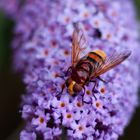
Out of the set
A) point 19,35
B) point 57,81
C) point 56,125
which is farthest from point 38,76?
point 19,35

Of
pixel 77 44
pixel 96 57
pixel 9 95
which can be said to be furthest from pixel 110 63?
pixel 9 95

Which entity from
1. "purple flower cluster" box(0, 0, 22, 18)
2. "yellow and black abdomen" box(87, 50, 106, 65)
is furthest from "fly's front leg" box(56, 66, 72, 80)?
"purple flower cluster" box(0, 0, 22, 18)

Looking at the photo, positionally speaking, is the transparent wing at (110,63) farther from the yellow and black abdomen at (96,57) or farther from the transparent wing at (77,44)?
the transparent wing at (77,44)

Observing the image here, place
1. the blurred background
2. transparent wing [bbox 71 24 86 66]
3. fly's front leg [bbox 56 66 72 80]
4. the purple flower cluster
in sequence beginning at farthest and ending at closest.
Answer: the purple flower cluster
the blurred background
transparent wing [bbox 71 24 86 66]
fly's front leg [bbox 56 66 72 80]

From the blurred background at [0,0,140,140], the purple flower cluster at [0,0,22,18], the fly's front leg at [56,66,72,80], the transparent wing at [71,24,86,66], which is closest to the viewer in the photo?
the fly's front leg at [56,66,72,80]

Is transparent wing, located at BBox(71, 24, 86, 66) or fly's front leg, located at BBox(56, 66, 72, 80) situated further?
transparent wing, located at BBox(71, 24, 86, 66)

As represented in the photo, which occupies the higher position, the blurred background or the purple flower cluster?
the purple flower cluster

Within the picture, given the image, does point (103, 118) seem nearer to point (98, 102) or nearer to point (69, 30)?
point (98, 102)

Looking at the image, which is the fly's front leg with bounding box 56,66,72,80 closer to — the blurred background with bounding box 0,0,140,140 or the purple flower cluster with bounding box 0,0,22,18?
the blurred background with bounding box 0,0,140,140
